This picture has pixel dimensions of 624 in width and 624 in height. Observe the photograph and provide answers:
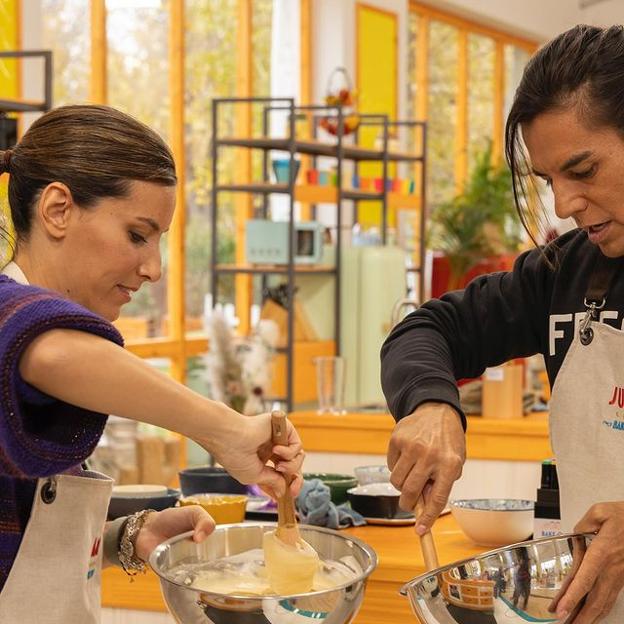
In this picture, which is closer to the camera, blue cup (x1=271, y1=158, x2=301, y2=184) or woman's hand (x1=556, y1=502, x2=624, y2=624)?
woman's hand (x1=556, y1=502, x2=624, y2=624)

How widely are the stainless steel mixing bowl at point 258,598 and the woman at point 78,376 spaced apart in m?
0.04

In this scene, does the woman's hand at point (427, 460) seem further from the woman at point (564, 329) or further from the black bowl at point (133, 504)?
the black bowl at point (133, 504)

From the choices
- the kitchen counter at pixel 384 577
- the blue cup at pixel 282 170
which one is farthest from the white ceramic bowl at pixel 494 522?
the blue cup at pixel 282 170

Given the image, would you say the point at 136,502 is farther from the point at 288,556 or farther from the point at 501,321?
the point at 288,556

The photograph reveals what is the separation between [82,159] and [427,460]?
664mm

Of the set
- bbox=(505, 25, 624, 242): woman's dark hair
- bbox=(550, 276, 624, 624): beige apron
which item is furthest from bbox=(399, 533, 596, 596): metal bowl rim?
bbox=(505, 25, 624, 242): woman's dark hair

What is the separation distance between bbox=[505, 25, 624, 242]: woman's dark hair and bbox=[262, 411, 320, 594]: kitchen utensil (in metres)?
0.74

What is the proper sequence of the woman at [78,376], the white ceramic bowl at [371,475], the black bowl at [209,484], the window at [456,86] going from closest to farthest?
1. the woman at [78,376]
2. the black bowl at [209,484]
3. the white ceramic bowl at [371,475]
4. the window at [456,86]

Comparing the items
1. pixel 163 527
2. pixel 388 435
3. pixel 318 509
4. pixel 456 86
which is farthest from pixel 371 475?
pixel 456 86

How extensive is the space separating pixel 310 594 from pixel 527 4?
1130 cm

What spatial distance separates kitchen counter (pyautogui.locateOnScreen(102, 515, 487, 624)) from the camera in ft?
Answer: 8.11

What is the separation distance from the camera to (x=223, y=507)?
2.57m

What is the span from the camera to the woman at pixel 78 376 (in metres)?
1.27

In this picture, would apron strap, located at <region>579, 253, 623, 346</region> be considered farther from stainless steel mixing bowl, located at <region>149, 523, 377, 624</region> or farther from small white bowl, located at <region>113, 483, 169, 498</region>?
small white bowl, located at <region>113, 483, 169, 498</region>
